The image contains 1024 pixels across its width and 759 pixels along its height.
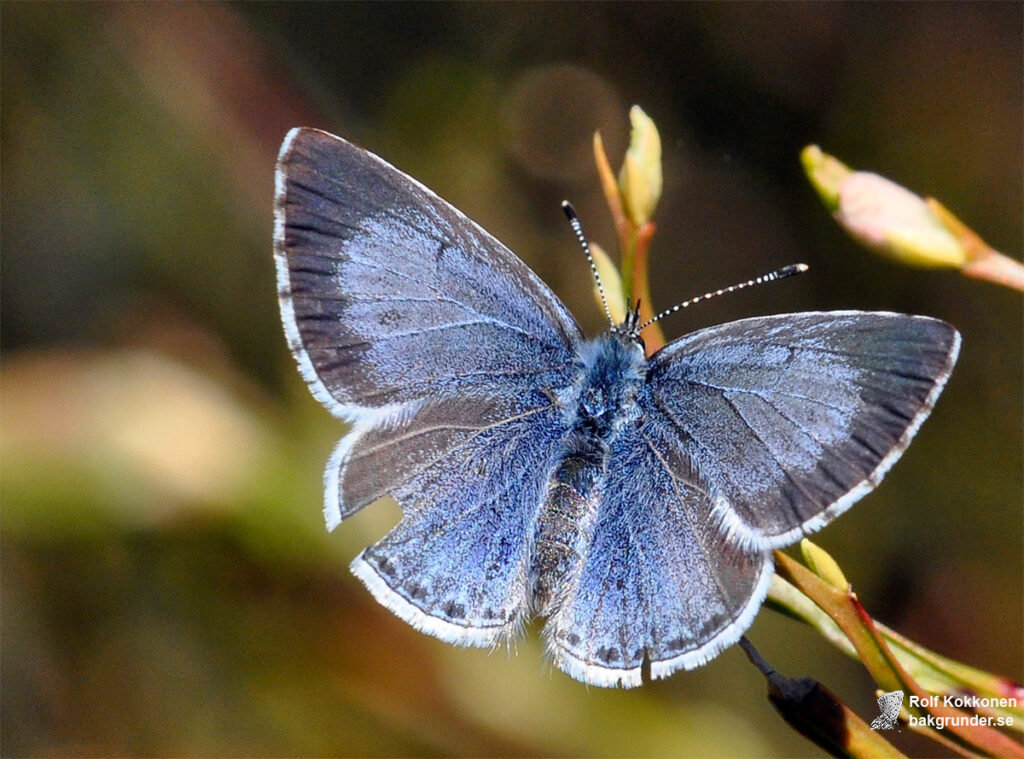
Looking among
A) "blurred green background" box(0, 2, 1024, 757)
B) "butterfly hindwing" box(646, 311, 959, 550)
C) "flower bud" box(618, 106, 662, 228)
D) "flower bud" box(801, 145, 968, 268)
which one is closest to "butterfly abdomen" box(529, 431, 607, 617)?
"butterfly hindwing" box(646, 311, 959, 550)

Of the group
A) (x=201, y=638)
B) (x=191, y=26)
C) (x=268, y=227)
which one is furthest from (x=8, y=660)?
(x=191, y=26)

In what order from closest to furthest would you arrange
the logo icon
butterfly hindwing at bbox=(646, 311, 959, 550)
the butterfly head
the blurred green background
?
1. the logo icon
2. butterfly hindwing at bbox=(646, 311, 959, 550)
3. the butterfly head
4. the blurred green background

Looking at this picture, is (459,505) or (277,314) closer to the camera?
(459,505)

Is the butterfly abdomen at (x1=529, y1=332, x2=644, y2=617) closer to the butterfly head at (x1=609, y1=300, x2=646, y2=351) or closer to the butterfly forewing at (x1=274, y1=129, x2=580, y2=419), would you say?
the butterfly head at (x1=609, y1=300, x2=646, y2=351)

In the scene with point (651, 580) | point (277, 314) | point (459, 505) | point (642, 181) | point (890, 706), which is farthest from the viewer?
point (277, 314)

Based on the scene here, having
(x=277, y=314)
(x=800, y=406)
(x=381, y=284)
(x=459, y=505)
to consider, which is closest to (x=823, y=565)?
(x=800, y=406)

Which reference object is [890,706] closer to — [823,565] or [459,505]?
[823,565]
